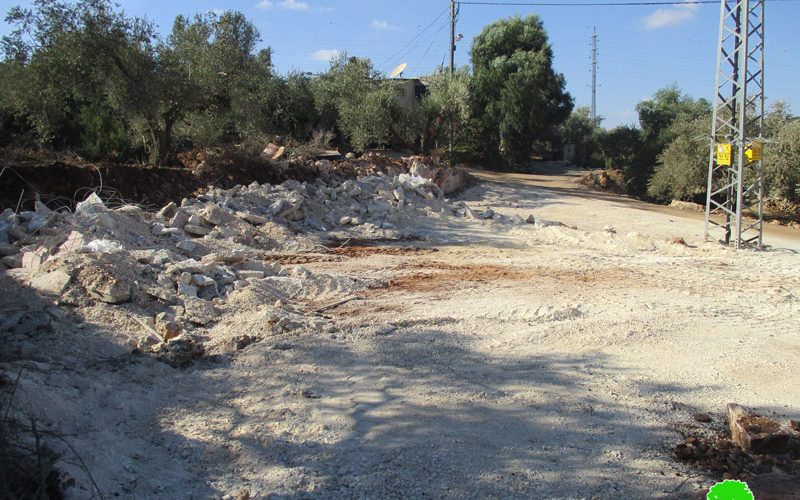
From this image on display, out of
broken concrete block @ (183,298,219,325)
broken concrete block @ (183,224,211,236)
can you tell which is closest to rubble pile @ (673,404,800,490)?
broken concrete block @ (183,298,219,325)

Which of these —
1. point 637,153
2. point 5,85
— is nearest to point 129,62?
point 5,85

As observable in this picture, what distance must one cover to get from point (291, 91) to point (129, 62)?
9267 millimetres

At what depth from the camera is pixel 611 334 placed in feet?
21.0

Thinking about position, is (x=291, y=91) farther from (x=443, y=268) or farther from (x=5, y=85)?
(x=443, y=268)

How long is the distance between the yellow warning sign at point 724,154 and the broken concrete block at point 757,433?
8.63 m

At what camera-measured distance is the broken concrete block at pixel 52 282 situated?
6074 mm

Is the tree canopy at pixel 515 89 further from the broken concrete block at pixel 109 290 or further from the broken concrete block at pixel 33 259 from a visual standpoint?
the broken concrete block at pixel 109 290

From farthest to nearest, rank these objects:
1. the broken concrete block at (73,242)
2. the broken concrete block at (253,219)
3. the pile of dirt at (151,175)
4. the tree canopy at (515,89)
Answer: the tree canopy at (515,89)
the broken concrete block at (253,219)
the pile of dirt at (151,175)
the broken concrete block at (73,242)

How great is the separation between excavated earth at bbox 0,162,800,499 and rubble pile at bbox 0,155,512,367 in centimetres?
6

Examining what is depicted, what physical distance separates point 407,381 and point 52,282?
377 centimetres

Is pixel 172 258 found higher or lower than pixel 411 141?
lower

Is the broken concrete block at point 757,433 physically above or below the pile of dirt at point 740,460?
above

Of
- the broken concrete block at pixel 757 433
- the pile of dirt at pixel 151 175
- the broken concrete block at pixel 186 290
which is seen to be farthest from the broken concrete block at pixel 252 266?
the broken concrete block at pixel 757 433

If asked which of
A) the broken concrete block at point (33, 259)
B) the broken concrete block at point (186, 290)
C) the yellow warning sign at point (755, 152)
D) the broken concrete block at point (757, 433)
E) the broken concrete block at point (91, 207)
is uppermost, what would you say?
the yellow warning sign at point (755, 152)
